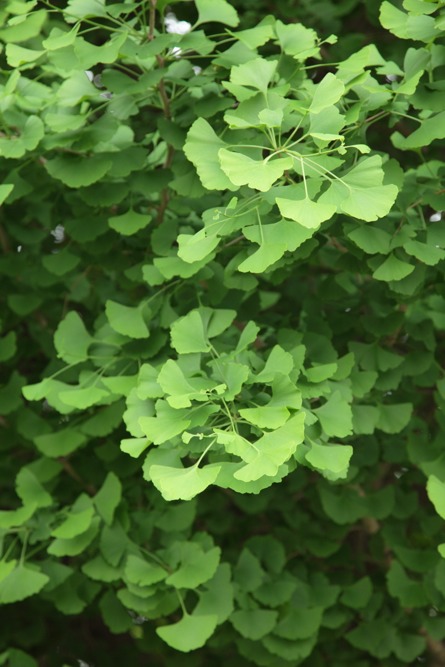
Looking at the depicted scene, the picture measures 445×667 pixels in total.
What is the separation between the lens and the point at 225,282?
1.04 metres

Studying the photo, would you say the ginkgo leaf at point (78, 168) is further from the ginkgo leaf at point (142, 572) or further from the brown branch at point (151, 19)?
the ginkgo leaf at point (142, 572)

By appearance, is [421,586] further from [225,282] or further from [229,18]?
[229,18]

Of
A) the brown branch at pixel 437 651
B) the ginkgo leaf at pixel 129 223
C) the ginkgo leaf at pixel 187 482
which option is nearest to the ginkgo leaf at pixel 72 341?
the ginkgo leaf at pixel 129 223

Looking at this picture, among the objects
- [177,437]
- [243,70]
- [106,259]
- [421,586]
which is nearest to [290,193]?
[243,70]

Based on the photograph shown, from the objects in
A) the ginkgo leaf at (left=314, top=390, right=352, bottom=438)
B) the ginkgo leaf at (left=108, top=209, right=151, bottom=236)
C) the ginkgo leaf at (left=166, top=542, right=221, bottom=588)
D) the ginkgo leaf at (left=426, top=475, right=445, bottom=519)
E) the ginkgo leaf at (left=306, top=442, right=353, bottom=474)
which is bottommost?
the ginkgo leaf at (left=166, top=542, right=221, bottom=588)

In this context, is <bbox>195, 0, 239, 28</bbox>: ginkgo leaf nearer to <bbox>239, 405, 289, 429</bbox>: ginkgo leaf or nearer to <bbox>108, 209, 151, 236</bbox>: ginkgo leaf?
<bbox>108, 209, 151, 236</bbox>: ginkgo leaf

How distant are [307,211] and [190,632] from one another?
0.57 m

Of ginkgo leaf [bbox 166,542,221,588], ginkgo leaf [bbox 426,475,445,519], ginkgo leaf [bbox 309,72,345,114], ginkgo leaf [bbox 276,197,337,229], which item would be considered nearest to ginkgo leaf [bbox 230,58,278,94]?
ginkgo leaf [bbox 309,72,345,114]

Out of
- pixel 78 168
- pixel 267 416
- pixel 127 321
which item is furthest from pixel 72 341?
pixel 267 416

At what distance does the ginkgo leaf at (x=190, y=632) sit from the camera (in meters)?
1.04

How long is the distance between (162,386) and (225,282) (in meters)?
0.25

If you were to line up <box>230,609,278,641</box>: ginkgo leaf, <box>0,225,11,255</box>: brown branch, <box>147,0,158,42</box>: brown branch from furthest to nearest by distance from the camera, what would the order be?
<box>0,225,11,255</box>: brown branch, <box>230,609,278,641</box>: ginkgo leaf, <box>147,0,158,42</box>: brown branch

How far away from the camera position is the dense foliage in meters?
0.84

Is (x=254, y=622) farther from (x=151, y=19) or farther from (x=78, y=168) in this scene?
(x=151, y=19)
